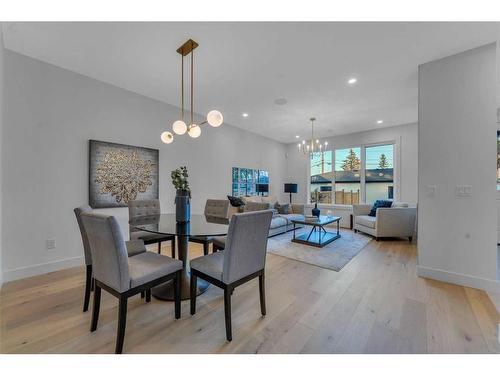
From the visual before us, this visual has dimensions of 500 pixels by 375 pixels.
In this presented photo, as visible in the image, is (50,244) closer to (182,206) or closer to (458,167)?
(182,206)

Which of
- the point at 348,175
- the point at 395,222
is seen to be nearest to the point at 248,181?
the point at 348,175

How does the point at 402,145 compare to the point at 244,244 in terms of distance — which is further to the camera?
the point at 402,145

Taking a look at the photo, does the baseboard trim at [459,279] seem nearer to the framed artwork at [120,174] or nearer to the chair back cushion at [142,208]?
the chair back cushion at [142,208]

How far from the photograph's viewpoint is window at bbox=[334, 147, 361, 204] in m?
6.15

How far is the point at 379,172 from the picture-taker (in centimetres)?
579

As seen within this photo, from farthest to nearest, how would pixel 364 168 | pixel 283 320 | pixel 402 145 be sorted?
1. pixel 364 168
2. pixel 402 145
3. pixel 283 320

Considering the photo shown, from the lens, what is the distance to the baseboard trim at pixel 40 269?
95.7 inches

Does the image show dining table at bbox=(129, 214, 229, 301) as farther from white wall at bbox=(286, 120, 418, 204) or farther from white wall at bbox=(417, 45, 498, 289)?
white wall at bbox=(286, 120, 418, 204)

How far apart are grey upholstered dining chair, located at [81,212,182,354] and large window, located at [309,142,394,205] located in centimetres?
583

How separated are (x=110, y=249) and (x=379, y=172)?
634 centimetres

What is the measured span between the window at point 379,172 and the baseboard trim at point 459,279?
341cm

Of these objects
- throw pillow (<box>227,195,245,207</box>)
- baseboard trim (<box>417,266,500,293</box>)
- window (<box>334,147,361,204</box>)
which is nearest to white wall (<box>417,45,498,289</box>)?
baseboard trim (<box>417,266,500,293</box>)

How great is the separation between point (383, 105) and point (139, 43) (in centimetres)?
415
